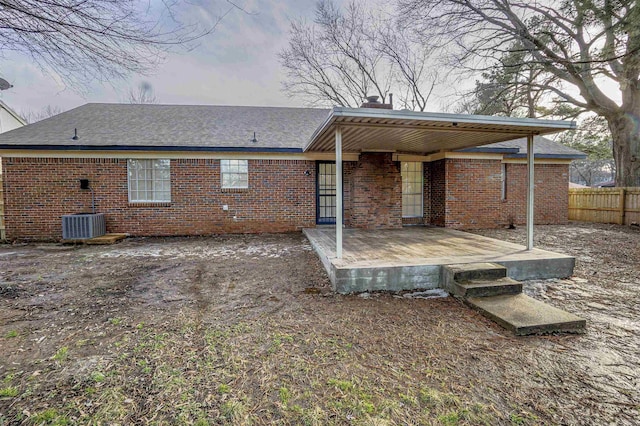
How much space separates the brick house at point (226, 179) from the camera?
9.17 meters

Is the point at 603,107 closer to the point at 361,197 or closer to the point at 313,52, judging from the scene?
the point at 361,197

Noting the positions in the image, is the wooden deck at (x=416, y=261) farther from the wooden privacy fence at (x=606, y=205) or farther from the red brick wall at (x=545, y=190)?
the wooden privacy fence at (x=606, y=205)

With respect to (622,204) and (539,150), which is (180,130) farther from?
(622,204)

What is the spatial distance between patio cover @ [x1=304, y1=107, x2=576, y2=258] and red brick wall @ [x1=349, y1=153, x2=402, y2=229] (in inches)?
45.7

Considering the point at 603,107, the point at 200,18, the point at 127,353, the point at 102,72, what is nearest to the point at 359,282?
the point at 127,353

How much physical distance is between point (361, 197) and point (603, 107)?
11575mm

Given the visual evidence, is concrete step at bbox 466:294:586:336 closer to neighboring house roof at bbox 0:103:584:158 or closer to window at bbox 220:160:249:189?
neighboring house roof at bbox 0:103:584:158

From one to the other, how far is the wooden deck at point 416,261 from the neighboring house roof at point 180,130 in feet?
8.83

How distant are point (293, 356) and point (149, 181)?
28.5 ft

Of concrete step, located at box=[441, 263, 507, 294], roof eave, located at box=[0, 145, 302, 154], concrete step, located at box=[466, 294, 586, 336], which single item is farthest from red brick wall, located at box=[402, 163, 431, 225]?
concrete step, located at box=[466, 294, 586, 336]

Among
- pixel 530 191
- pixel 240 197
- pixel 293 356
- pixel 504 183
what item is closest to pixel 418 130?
pixel 530 191

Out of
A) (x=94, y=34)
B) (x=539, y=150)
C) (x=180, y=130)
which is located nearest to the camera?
(x=94, y=34)

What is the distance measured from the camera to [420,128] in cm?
582

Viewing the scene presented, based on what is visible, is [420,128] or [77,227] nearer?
[420,128]
